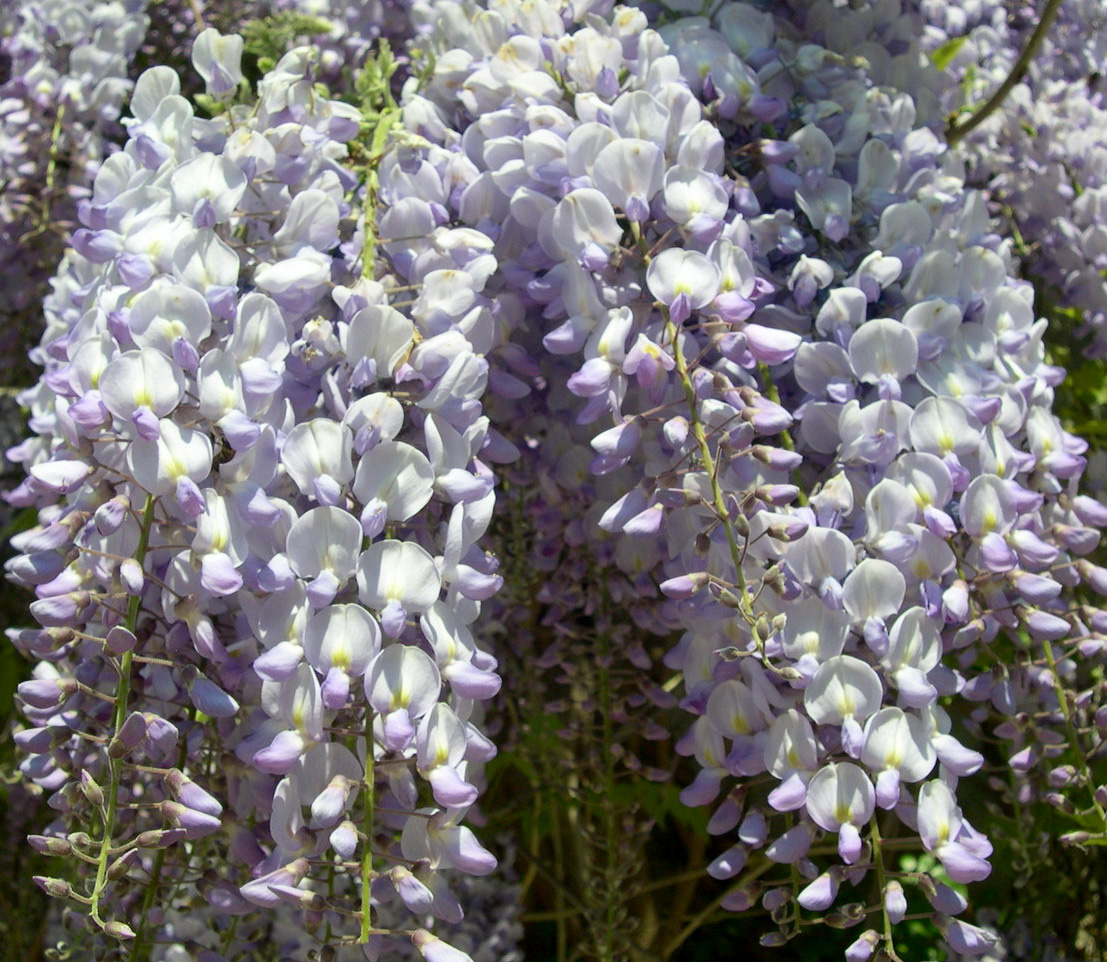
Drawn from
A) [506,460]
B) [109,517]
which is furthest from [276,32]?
[109,517]

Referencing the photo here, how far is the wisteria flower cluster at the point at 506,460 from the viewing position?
730mm

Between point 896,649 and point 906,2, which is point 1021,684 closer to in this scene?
point 896,649

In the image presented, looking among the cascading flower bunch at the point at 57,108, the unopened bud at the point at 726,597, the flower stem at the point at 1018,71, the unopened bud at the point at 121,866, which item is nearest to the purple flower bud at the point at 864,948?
the unopened bud at the point at 726,597

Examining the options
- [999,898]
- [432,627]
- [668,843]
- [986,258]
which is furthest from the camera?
[668,843]

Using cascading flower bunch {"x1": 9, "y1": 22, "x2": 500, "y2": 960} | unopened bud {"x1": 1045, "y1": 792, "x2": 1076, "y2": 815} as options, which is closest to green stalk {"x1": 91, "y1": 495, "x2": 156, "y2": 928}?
cascading flower bunch {"x1": 9, "y1": 22, "x2": 500, "y2": 960}

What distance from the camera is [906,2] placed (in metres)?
1.22

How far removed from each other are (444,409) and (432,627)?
16cm

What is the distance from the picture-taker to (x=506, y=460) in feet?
3.04

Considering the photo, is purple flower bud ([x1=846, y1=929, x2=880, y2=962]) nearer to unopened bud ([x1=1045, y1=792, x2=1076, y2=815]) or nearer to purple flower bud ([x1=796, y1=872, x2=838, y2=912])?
purple flower bud ([x1=796, y1=872, x2=838, y2=912])

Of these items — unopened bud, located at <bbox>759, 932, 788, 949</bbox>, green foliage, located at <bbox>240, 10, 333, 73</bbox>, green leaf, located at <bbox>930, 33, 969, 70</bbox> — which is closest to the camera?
unopened bud, located at <bbox>759, 932, 788, 949</bbox>

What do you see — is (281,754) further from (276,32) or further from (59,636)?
(276,32)

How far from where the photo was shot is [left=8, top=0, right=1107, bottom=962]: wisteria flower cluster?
28.8 inches

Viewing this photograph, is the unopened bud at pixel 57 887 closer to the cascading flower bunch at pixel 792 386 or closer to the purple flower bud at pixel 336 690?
the purple flower bud at pixel 336 690

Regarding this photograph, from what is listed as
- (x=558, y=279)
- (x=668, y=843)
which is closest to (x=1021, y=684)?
(x=558, y=279)
